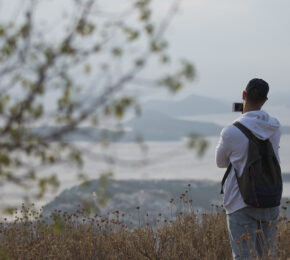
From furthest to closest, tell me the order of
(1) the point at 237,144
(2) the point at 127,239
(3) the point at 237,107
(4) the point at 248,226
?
(2) the point at 127,239 < (3) the point at 237,107 < (4) the point at 248,226 < (1) the point at 237,144

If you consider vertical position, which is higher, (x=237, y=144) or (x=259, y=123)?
(x=259, y=123)

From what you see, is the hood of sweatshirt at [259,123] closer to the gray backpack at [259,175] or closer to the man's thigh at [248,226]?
the gray backpack at [259,175]

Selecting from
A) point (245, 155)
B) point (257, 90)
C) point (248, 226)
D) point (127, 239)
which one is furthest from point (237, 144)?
point (127, 239)

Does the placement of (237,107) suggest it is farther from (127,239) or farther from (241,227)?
(127,239)

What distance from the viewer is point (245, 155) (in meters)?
4.54

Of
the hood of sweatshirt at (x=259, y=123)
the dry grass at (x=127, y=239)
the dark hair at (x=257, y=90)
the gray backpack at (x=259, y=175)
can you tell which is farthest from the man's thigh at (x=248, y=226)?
the dry grass at (x=127, y=239)

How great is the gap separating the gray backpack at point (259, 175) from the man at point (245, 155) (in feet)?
0.14

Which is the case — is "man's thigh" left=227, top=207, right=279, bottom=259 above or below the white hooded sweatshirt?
below

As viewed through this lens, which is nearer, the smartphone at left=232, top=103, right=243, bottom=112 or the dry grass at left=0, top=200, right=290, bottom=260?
the smartphone at left=232, top=103, right=243, bottom=112

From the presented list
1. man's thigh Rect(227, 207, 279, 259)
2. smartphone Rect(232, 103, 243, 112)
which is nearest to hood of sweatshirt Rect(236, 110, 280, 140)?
smartphone Rect(232, 103, 243, 112)

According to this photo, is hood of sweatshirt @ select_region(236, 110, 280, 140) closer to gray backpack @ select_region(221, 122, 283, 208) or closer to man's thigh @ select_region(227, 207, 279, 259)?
gray backpack @ select_region(221, 122, 283, 208)

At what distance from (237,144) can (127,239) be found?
2.89 metres

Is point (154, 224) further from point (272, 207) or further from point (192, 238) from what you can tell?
point (272, 207)

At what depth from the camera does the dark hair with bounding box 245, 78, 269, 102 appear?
15.0 feet
